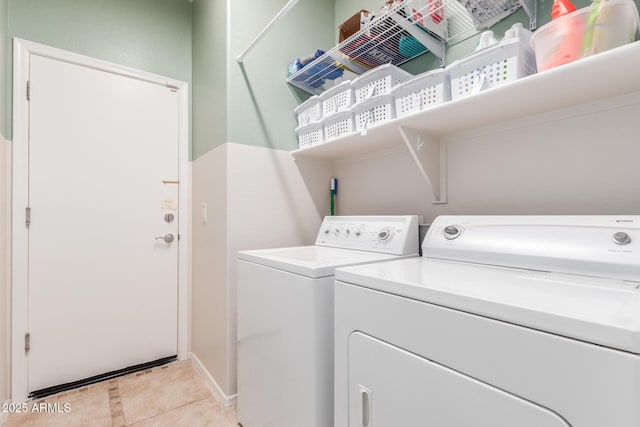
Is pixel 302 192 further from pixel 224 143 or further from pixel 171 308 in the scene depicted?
pixel 171 308

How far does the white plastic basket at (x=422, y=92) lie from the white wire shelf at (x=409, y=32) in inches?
11.0

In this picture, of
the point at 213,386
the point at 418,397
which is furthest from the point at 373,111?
the point at 213,386

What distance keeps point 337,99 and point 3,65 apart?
6.42ft

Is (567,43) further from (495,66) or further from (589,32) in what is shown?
(495,66)

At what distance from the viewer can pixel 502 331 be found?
1.96 ft

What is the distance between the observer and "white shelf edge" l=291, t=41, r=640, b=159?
0.88 meters

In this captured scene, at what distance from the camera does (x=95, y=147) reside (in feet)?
6.64

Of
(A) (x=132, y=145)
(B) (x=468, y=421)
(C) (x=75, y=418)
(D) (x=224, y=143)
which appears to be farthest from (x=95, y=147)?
(B) (x=468, y=421)

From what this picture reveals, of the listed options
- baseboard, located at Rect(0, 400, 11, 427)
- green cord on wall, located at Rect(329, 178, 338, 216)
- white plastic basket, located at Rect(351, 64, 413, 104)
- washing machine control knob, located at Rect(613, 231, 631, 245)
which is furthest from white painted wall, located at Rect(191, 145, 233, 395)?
washing machine control knob, located at Rect(613, 231, 631, 245)

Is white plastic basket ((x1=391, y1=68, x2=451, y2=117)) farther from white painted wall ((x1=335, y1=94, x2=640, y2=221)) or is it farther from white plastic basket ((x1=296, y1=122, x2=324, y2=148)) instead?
white plastic basket ((x1=296, y1=122, x2=324, y2=148))

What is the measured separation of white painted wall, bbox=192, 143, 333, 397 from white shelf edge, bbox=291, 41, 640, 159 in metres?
0.58

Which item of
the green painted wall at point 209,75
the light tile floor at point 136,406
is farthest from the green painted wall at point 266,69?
the light tile floor at point 136,406

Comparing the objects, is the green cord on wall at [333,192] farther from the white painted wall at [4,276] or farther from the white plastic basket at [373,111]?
the white painted wall at [4,276]

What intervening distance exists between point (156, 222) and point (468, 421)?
2256 millimetres
